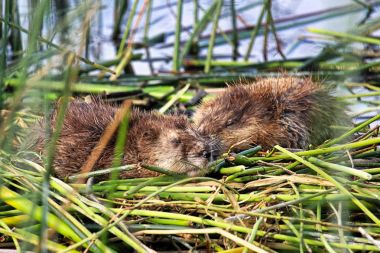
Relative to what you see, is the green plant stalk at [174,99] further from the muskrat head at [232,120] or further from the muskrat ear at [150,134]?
the muskrat ear at [150,134]

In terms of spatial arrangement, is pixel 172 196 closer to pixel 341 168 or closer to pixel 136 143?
pixel 136 143

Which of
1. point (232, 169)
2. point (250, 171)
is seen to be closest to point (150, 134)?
point (232, 169)

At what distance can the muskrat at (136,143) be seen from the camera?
4.68 m

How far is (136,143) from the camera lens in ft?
16.0

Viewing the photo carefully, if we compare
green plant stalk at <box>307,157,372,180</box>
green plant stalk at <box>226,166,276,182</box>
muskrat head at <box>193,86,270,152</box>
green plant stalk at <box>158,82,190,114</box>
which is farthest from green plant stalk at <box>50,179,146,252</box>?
green plant stalk at <box>158,82,190,114</box>

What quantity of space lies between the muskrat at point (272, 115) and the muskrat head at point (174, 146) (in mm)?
345

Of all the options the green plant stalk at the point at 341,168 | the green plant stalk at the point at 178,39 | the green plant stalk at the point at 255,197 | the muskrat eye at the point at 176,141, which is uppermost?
the green plant stalk at the point at 178,39

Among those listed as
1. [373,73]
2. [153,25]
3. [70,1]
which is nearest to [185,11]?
[153,25]

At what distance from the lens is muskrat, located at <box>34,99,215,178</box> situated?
15.4 feet

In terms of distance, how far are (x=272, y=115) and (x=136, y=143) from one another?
120 cm

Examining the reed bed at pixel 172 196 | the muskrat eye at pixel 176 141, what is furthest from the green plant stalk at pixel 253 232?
the muskrat eye at pixel 176 141

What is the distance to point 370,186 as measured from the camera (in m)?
3.92

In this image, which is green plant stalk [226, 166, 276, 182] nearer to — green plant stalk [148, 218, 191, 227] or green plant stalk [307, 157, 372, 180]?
green plant stalk [307, 157, 372, 180]

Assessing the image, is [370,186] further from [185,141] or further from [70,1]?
[70,1]
